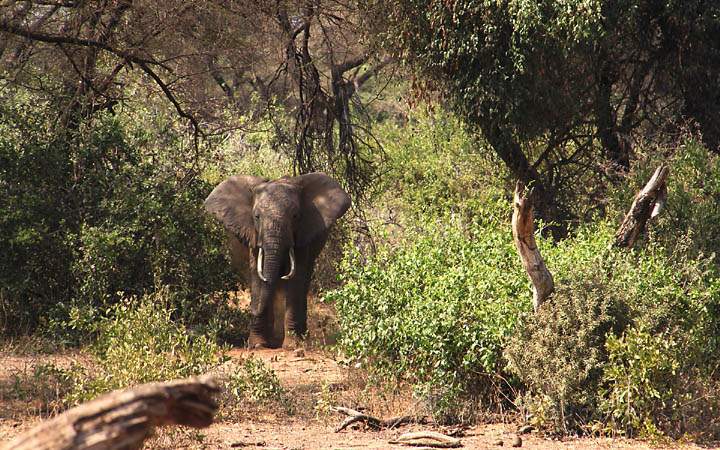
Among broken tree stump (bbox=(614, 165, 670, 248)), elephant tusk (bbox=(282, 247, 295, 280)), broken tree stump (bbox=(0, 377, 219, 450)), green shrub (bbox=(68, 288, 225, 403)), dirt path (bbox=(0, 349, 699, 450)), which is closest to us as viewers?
broken tree stump (bbox=(0, 377, 219, 450))

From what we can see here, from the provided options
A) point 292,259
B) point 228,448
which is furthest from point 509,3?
point 228,448

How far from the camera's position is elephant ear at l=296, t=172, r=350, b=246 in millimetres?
14039

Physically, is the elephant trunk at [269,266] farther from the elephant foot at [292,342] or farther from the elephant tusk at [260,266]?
the elephant foot at [292,342]

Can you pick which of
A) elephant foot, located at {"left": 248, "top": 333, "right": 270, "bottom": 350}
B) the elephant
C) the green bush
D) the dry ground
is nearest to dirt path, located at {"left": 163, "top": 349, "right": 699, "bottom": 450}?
the dry ground

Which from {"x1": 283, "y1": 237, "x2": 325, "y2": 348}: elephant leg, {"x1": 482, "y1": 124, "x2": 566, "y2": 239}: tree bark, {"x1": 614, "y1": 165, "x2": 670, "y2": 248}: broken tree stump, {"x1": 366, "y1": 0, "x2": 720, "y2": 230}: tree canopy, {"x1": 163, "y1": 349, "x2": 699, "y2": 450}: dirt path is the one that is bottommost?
{"x1": 163, "y1": 349, "x2": 699, "y2": 450}: dirt path

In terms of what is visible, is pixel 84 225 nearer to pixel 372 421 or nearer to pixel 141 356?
pixel 141 356

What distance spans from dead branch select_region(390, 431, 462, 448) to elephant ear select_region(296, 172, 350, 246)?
20.1 ft

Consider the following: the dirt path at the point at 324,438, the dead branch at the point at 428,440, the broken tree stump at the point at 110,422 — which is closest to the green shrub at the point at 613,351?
the dirt path at the point at 324,438

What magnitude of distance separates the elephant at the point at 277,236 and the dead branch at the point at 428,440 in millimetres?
5394

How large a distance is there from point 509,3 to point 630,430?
18.7 ft

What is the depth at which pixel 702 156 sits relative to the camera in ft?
37.6

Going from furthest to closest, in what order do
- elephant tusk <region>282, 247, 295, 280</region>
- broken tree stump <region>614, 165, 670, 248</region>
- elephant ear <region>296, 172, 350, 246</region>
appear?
elephant ear <region>296, 172, 350, 246</region>, elephant tusk <region>282, 247, 295, 280</region>, broken tree stump <region>614, 165, 670, 248</region>

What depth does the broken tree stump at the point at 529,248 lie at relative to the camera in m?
8.07

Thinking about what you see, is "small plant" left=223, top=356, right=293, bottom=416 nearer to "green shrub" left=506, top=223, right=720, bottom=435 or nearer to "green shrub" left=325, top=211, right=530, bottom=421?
"green shrub" left=325, top=211, right=530, bottom=421
